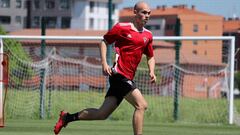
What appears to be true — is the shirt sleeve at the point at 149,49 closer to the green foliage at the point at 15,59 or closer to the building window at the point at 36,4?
the green foliage at the point at 15,59

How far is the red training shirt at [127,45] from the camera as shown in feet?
32.6

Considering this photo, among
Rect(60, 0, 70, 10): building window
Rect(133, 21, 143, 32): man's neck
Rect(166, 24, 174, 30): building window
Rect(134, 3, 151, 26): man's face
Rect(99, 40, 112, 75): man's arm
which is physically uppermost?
Rect(134, 3, 151, 26): man's face

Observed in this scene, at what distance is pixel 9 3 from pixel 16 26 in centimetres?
334

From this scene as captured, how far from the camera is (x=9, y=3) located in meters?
103

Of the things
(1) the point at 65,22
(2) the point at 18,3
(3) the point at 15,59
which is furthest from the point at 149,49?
(1) the point at 65,22

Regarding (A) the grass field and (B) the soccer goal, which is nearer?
(A) the grass field

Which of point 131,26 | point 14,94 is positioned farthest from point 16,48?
point 131,26

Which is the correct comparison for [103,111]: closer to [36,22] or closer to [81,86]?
[81,86]

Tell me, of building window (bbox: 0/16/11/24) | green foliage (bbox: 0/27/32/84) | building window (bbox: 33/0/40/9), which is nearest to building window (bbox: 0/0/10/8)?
building window (bbox: 0/16/11/24)

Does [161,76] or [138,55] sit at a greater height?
[138,55]

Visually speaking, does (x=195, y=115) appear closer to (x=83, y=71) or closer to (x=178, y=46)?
(x=178, y=46)

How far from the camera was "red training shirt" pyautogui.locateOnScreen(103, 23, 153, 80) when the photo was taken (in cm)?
992

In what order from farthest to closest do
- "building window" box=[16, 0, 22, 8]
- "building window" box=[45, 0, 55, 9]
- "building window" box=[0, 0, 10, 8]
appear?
"building window" box=[45, 0, 55, 9]
"building window" box=[16, 0, 22, 8]
"building window" box=[0, 0, 10, 8]

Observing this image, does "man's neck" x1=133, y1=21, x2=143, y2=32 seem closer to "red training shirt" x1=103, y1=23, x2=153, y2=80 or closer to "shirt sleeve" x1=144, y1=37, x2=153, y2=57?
"red training shirt" x1=103, y1=23, x2=153, y2=80
